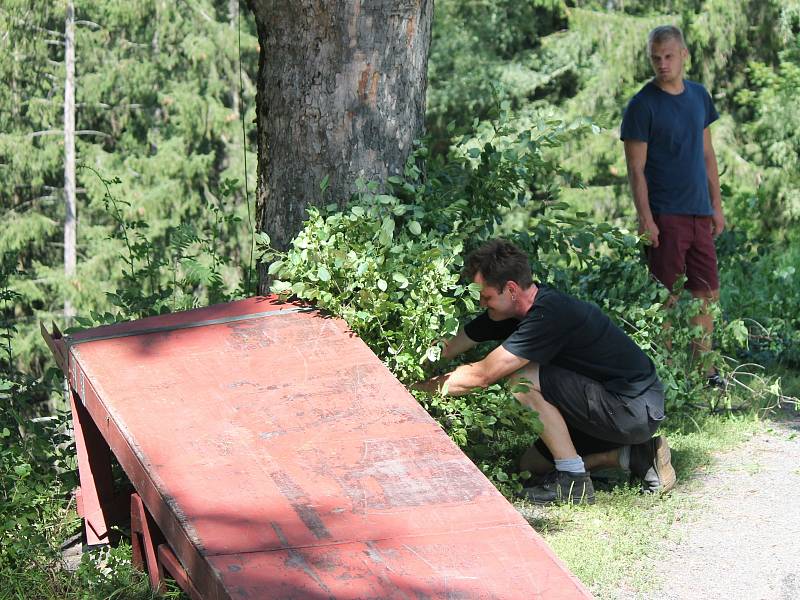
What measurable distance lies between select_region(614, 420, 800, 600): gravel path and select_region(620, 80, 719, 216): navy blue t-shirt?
4.86 ft

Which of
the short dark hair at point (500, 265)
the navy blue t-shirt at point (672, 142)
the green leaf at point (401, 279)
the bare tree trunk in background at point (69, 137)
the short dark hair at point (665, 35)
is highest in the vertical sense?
the short dark hair at point (665, 35)

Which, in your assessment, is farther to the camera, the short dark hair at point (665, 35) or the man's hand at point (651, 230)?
the man's hand at point (651, 230)

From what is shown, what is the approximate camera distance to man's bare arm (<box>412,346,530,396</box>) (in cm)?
428

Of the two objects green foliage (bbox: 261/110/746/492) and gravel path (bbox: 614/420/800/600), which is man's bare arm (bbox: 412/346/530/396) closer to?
green foliage (bbox: 261/110/746/492)

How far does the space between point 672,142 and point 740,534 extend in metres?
2.49

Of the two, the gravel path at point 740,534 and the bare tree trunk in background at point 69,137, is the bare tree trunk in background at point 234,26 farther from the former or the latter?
the gravel path at point 740,534

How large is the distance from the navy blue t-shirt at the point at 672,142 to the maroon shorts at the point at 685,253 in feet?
0.23

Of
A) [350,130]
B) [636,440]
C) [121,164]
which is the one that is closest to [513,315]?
[636,440]

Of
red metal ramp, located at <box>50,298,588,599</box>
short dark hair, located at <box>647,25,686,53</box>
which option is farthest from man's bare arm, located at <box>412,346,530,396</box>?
short dark hair, located at <box>647,25,686,53</box>

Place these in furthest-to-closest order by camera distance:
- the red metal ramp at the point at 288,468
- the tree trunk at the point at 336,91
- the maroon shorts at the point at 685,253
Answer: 1. the maroon shorts at the point at 685,253
2. the tree trunk at the point at 336,91
3. the red metal ramp at the point at 288,468

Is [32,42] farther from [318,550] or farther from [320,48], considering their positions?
[318,550]

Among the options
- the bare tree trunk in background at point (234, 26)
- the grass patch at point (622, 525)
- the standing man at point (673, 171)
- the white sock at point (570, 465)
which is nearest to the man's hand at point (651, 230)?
the standing man at point (673, 171)

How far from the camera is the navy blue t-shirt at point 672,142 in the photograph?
587cm

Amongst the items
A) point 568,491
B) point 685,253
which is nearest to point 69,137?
point 685,253
